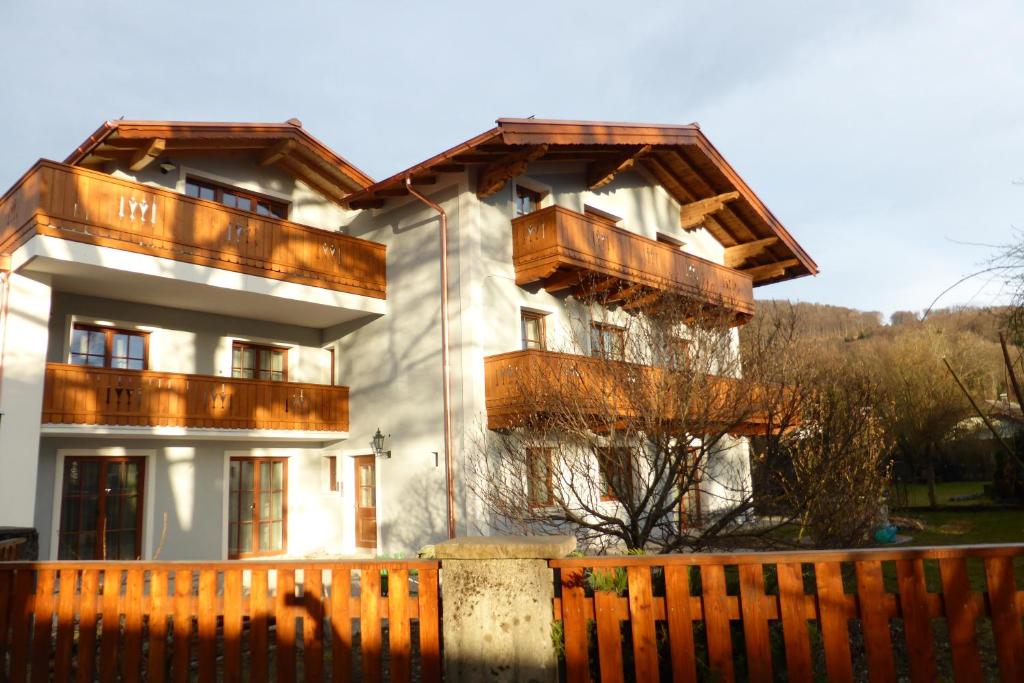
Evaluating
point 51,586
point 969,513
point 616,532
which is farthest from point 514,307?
point 969,513

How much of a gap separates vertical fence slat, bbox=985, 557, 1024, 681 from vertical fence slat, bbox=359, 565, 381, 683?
3.04m

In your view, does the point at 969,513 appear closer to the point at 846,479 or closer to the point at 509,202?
the point at 846,479

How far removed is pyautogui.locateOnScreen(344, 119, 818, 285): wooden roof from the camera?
13773 mm

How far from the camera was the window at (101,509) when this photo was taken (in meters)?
12.6

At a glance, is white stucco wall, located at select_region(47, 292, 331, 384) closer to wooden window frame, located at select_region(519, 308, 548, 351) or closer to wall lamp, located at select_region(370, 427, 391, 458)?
wall lamp, located at select_region(370, 427, 391, 458)

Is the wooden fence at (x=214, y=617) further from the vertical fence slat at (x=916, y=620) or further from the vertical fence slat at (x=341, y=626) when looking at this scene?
the vertical fence slat at (x=916, y=620)

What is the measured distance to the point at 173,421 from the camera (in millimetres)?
13039

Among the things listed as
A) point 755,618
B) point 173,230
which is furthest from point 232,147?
point 755,618

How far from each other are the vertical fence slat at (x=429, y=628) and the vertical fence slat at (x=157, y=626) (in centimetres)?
157

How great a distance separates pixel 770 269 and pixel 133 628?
19574 mm

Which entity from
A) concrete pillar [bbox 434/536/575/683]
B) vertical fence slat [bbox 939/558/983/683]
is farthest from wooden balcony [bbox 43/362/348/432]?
vertical fence slat [bbox 939/558/983/683]

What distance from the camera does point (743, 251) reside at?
2131 centimetres

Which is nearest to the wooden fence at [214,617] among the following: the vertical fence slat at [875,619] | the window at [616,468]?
the vertical fence slat at [875,619]

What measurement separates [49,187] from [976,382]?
25.0m
